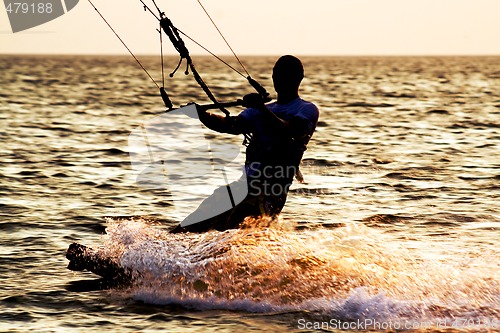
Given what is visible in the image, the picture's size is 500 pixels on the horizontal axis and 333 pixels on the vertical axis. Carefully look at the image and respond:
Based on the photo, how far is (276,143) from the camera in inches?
406

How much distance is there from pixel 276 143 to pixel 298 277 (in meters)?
1.44

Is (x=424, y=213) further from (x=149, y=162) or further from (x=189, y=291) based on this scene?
(x=149, y=162)

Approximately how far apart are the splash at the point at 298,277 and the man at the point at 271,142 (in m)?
0.25

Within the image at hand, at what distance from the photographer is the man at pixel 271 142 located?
10305 mm

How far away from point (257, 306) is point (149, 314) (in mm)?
1105

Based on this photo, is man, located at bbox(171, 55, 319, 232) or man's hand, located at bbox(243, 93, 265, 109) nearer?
man's hand, located at bbox(243, 93, 265, 109)

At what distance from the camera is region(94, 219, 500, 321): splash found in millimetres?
9922

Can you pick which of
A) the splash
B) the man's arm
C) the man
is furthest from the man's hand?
the splash

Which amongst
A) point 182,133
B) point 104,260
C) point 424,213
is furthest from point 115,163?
point 104,260

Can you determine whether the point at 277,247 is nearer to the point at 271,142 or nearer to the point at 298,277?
the point at 298,277

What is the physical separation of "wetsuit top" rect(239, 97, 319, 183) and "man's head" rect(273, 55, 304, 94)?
17 centimetres

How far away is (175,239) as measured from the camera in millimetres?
10781

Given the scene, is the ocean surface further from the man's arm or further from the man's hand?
the man's hand

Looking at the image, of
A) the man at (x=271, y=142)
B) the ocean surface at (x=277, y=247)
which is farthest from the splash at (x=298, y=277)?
the man at (x=271, y=142)
